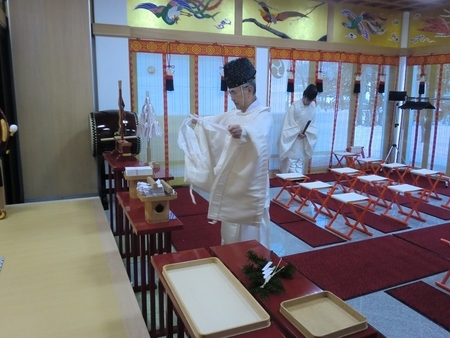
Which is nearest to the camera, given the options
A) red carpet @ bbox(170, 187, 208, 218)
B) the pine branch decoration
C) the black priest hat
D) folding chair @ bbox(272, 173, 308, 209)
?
the pine branch decoration

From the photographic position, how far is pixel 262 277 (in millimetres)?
1335

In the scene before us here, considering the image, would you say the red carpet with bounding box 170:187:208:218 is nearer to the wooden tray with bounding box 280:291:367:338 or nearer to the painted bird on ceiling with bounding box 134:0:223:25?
the painted bird on ceiling with bounding box 134:0:223:25

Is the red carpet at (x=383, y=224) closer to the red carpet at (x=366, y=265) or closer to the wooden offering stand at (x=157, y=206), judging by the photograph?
the red carpet at (x=366, y=265)

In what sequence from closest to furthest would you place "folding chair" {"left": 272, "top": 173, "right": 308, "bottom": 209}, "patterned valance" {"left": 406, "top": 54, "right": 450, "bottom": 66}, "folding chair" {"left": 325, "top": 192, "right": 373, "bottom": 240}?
"folding chair" {"left": 325, "top": 192, "right": 373, "bottom": 240} → "folding chair" {"left": 272, "top": 173, "right": 308, "bottom": 209} → "patterned valance" {"left": 406, "top": 54, "right": 450, "bottom": 66}

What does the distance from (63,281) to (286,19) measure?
572 centimetres

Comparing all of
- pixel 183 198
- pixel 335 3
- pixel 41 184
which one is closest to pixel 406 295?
pixel 183 198

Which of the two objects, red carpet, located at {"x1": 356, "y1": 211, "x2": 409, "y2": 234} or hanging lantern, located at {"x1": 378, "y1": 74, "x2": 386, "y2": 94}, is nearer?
red carpet, located at {"x1": 356, "y1": 211, "x2": 409, "y2": 234}

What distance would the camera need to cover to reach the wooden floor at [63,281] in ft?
4.62

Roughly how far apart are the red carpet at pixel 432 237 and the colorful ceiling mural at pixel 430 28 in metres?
3.89

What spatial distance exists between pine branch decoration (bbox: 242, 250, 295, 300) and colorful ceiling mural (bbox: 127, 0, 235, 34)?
15.7 ft

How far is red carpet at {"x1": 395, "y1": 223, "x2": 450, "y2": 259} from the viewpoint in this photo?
3611 millimetres

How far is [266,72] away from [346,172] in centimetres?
219

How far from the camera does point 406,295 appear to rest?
8.99 feet

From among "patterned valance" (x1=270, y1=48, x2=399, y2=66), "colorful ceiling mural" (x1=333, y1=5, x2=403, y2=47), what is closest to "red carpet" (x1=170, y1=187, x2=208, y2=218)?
"patterned valance" (x1=270, y1=48, x2=399, y2=66)
